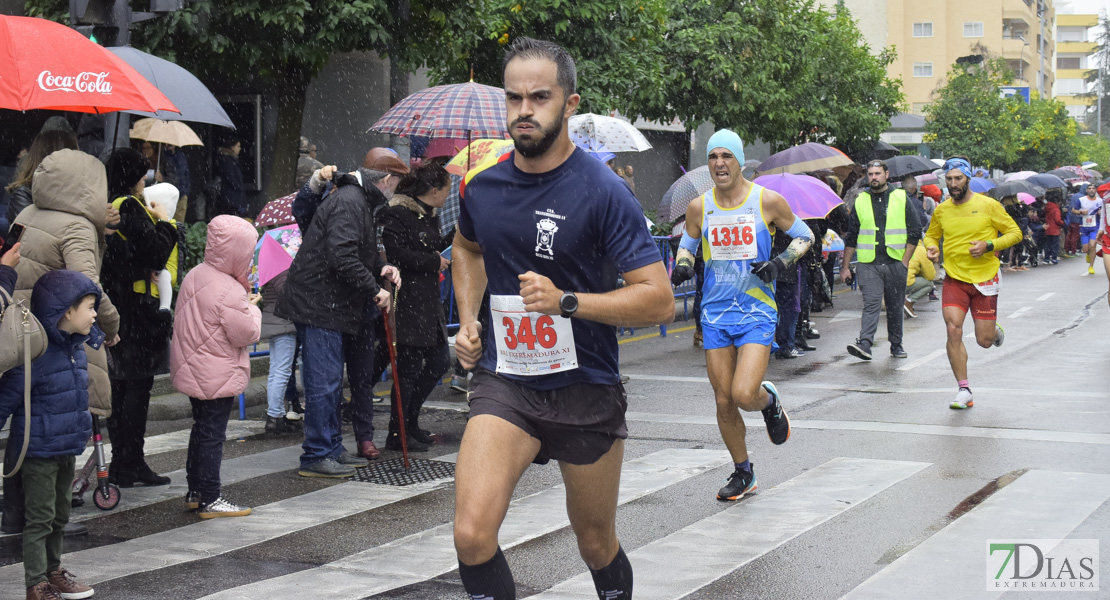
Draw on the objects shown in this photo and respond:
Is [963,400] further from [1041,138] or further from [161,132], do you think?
[1041,138]

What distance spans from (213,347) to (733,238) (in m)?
2.95

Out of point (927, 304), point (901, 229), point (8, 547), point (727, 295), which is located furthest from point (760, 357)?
point (927, 304)

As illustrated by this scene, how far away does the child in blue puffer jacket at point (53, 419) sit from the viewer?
4957 millimetres

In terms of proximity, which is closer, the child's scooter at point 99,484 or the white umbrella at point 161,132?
the child's scooter at point 99,484

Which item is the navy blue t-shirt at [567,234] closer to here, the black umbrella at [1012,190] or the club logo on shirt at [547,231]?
the club logo on shirt at [547,231]

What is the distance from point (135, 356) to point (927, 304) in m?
14.5

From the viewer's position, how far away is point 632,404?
10078 mm

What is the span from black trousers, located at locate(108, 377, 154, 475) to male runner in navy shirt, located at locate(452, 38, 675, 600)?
359 cm

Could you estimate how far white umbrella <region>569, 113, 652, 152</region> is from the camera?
12984 mm

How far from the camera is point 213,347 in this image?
649 cm

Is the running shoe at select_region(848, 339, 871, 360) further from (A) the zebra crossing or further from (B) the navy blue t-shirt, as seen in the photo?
(B) the navy blue t-shirt

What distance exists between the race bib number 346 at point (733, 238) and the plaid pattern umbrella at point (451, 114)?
3628 mm

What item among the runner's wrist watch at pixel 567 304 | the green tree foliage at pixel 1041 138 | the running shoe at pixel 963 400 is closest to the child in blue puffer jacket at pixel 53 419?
the runner's wrist watch at pixel 567 304

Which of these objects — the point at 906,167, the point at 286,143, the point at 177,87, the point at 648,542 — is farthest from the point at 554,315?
the point at 906,167
